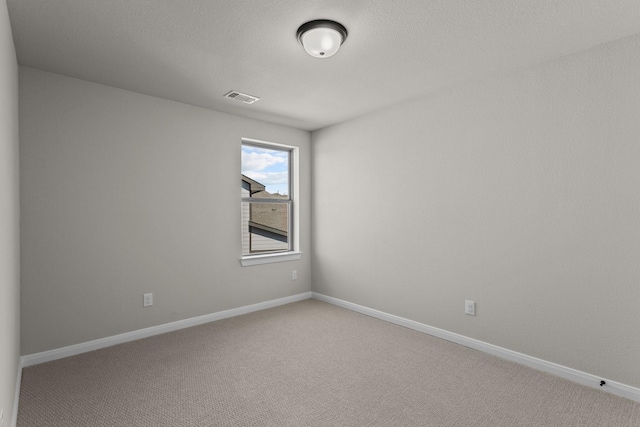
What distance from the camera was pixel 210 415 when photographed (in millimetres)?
1994

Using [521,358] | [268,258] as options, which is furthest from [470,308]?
[268,258]

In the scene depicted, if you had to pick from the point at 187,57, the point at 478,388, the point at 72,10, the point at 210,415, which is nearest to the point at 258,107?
the point at 187,57

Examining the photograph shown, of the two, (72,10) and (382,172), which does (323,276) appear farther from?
(72,10)

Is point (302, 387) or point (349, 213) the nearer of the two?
point (302, 387)

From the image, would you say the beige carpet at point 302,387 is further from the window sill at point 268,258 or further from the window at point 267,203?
the window at point 267,203

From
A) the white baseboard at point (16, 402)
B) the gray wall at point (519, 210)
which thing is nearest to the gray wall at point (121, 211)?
the white baseboard at point (16, 402)

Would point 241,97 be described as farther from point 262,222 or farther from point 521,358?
point 521,358

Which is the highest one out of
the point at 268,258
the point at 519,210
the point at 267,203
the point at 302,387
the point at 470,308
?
the point at 267,203

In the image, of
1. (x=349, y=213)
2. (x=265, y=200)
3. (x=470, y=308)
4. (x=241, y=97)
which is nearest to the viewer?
(x=470, y=308)

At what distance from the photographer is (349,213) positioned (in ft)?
13.6

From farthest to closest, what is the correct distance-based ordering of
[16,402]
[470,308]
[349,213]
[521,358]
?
[349,213]
[470,308]
[521,358]
[16,402]

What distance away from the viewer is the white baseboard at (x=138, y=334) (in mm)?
→ 2691

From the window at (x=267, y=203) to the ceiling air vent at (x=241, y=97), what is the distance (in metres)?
0.75

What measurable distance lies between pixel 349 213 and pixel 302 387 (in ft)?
7.33
